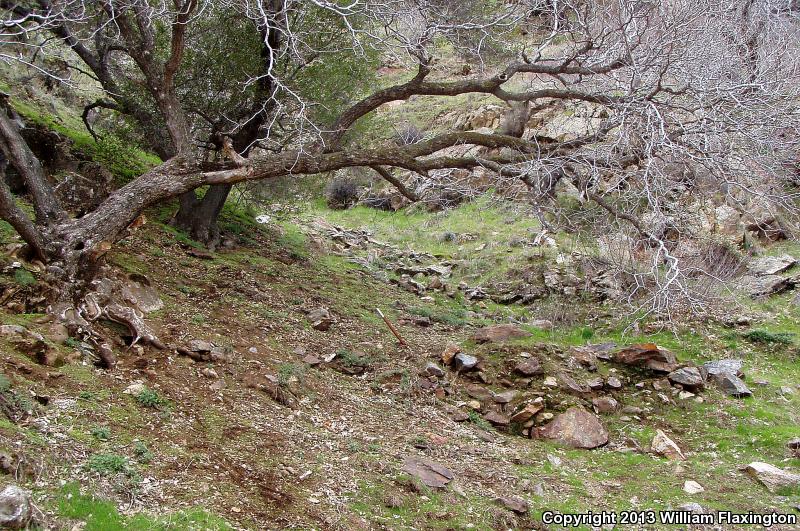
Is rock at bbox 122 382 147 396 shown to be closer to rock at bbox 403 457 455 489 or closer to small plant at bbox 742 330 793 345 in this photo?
rock at bbox 403 457 455 489

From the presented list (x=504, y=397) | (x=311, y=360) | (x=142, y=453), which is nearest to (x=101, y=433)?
(x=142, y=453)

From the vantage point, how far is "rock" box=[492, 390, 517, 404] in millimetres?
6223

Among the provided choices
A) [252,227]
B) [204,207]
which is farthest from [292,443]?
[252,227]

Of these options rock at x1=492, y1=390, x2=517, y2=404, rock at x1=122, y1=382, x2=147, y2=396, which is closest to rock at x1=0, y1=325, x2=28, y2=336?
rock at x1=122, y1=382, x2=147, y2=396

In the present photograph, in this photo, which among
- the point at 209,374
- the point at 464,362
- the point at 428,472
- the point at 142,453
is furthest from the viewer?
the point at 464,362

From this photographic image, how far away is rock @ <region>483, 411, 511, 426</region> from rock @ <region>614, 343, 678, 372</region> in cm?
179

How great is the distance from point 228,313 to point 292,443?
273 centimetres

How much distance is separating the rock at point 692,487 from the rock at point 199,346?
442cm

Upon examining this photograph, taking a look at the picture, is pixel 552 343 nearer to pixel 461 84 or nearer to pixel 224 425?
pixel 461 84

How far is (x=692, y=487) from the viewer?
4816mm

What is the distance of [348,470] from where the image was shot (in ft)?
14.4

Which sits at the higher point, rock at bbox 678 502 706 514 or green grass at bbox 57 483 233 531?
green grass at bbox 57 483 233 531

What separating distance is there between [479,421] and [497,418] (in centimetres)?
24

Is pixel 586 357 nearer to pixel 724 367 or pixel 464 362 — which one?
pixel 464 362
